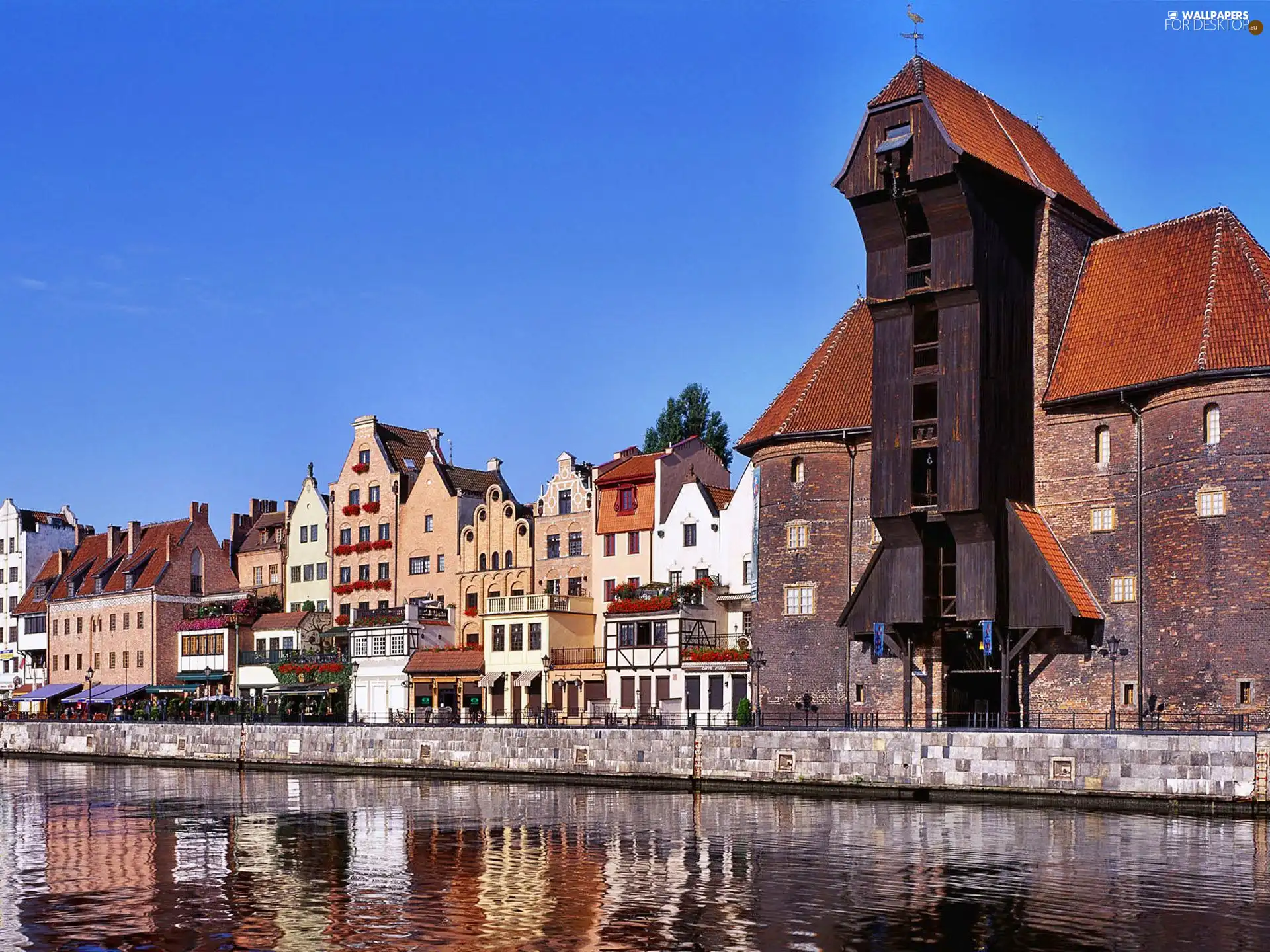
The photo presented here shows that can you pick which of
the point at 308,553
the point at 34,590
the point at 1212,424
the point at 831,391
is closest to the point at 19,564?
the point at 34,590

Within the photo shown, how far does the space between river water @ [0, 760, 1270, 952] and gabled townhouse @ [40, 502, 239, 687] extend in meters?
47.9

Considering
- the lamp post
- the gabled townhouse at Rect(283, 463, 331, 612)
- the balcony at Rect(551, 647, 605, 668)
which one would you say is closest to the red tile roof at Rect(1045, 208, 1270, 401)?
the balcony at Rect(551, 647, 605, 668)

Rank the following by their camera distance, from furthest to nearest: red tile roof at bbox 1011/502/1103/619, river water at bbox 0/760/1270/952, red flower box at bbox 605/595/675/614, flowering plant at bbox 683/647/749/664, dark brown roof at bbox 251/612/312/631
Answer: dark brown roof at bbox 251/612/312/631
red flower box at bbox 605/595/675/614
flowering plant at bbox 683/647/749/664
red tile roof at bbox 1011/502/1103/619
river water at bbox 0/760/1270/952

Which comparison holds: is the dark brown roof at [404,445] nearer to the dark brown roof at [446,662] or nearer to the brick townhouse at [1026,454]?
the dark brown roof at [446,662]

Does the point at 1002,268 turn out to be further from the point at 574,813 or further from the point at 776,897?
the point at 776,897

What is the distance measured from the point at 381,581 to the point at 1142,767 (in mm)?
49715

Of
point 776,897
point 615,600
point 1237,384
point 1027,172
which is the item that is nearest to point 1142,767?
point 1237,384

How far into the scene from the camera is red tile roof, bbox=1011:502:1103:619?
1925 inches

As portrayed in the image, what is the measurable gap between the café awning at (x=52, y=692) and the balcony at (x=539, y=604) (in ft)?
129

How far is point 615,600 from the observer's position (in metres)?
68.9

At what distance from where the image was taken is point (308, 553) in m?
87.8

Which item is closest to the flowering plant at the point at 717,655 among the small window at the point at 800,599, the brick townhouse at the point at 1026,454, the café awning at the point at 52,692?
the small window at the point at 800,599

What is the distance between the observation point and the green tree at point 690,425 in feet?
304

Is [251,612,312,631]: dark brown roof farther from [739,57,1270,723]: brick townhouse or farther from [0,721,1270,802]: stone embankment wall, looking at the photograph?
[739,57,1270,723]: brick townhouse
